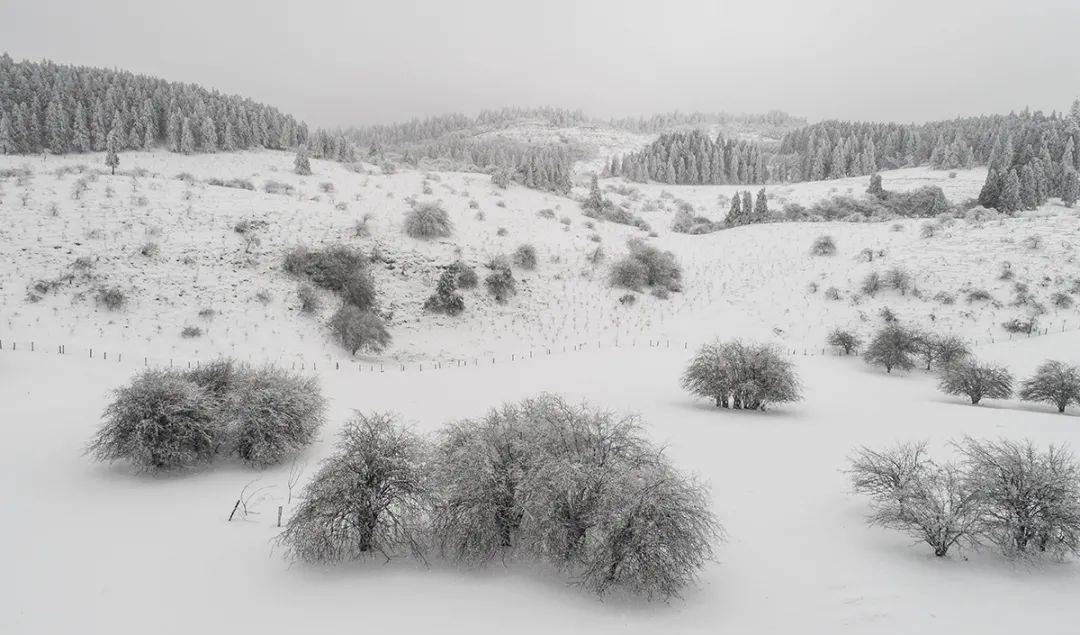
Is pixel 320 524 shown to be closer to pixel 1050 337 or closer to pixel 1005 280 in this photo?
pixel 1050 337

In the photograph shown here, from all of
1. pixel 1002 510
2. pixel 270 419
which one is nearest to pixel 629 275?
pixel 270 419

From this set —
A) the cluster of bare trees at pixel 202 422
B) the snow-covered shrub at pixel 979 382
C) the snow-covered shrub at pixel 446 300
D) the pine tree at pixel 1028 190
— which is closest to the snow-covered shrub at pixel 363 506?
the cluster of bare trees at pixel 202 422

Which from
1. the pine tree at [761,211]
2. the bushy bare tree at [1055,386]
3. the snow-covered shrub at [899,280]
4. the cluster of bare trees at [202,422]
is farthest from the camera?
the pine tree at [761,211]

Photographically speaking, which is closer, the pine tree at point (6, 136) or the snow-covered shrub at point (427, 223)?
the snow-covered shrub at point (427, 223)

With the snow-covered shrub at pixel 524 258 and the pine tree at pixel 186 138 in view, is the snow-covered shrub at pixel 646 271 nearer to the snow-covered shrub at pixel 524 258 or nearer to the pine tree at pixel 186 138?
the snow-covered shrub at pixel 524 258

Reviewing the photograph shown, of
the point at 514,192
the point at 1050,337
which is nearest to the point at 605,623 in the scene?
the point at 1050,337

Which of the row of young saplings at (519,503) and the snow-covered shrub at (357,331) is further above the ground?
the snow-covered shrub at (357,331)
